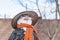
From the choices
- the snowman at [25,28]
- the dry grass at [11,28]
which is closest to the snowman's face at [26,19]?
the snowman at [25,28]

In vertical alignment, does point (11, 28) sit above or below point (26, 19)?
below

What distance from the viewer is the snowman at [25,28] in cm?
129

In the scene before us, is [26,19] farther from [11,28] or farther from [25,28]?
[11,28]

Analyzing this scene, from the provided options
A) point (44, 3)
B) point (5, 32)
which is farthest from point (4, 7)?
point (44, 3)

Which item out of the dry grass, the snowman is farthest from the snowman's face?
the dry grass

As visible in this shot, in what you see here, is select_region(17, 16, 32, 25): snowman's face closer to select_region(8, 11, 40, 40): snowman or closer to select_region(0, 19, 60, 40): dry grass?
select_region(8, 11, 40, 40): snowman

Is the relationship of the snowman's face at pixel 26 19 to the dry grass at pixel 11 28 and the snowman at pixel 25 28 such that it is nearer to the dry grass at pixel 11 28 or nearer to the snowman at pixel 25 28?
the snowman at pixel 25 28

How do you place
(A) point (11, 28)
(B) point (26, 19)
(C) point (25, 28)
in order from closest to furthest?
(C) point (25, 28) < (B) point (26, 19) < (A) point (11, 28)

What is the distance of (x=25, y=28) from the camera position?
1.37m

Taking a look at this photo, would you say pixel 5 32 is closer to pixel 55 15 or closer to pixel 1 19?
pixel 1 19

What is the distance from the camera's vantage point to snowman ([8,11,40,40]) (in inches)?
50.8

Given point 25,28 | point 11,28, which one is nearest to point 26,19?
point 25,28

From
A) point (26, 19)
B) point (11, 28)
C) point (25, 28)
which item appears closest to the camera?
point (25, 28)

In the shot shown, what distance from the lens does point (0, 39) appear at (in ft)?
8.55
